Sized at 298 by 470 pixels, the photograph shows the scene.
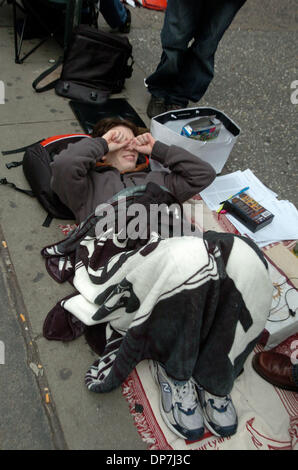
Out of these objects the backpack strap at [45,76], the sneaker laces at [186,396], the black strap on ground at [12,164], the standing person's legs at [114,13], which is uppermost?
the standing person's legs at [114,13]

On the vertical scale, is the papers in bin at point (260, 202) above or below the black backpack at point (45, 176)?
above

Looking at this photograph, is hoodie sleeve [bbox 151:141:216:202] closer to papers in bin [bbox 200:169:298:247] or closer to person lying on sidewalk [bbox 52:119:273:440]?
papers in bin [bbox 200:169:298:247]

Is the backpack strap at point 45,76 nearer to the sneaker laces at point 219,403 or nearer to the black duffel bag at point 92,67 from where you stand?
the black duffel bag at point 92,67

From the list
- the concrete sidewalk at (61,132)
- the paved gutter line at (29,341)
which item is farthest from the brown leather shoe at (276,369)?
the paved gutter line at (29,341)

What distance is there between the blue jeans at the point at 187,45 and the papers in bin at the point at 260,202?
2.68 feet

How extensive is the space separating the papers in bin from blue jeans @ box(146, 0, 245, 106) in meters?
0.82

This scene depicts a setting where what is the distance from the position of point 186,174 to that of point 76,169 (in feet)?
1.93

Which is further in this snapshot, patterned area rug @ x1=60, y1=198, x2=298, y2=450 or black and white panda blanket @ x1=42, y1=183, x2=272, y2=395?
patterned area rug @ x1=60, y1=198, x2=298, y2=450

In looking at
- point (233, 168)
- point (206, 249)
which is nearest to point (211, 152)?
point (233, 168)

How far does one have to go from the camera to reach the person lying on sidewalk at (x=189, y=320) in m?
1.28

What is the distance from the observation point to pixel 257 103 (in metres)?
3.46

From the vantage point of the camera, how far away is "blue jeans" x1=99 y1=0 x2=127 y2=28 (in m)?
3.54

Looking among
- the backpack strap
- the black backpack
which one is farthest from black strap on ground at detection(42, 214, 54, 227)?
the backpack strap

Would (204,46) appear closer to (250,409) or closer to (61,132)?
(61,132)
